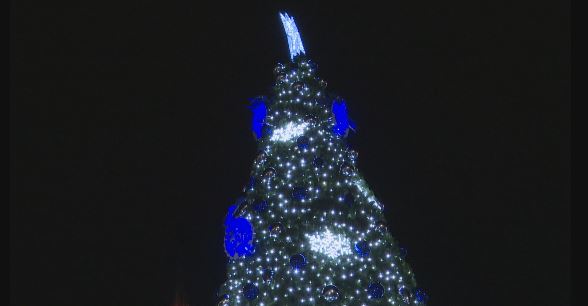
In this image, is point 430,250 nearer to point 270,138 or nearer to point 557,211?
point 557,211

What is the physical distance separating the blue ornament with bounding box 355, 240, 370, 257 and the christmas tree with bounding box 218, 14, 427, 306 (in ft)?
0.03

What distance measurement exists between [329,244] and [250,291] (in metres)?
0.96

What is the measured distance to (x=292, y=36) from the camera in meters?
7.43

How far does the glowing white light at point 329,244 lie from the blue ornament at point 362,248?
93 mm

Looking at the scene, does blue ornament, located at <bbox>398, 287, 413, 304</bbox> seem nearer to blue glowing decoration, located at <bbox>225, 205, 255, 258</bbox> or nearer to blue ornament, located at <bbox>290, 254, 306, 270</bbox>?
blue ornament, located at <bbox>290, 254, 306, 270</bbox>

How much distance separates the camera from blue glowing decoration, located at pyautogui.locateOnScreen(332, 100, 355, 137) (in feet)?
22.7

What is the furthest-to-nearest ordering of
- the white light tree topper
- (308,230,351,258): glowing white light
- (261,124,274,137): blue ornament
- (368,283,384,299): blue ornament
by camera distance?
the white light tree topper → (261,124,274,137): blue ornament → (308,230,351,258): glowing white light → (368,283,384,299): blue ornament

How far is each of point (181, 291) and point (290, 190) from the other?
6112mm

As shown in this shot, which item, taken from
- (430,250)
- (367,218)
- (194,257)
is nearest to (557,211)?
(430,250)

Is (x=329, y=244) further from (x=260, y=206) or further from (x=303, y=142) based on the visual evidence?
(x=303, y=142)

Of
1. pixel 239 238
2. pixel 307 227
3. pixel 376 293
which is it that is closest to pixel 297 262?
pixel 307 227

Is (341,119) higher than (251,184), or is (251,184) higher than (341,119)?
(341,119)

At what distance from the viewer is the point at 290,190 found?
6.51 m

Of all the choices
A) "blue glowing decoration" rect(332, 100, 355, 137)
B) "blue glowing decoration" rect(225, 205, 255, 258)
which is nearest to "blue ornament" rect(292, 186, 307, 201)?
"blue glowing decoration" rect(225, 205, 255, 258)
